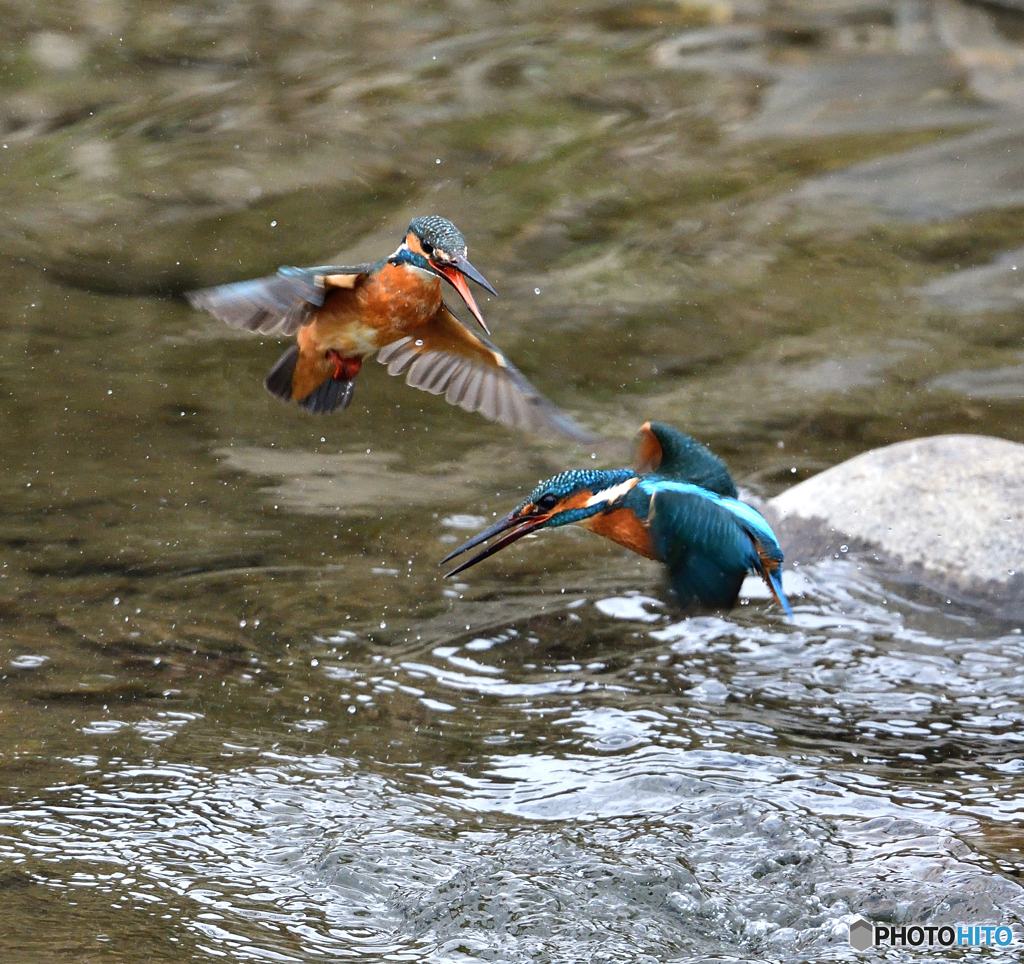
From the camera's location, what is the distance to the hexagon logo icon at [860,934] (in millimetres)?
2984

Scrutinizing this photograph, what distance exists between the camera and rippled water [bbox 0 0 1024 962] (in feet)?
10.7

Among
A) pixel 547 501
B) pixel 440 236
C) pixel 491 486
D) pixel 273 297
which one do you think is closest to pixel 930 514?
pixel 491 486

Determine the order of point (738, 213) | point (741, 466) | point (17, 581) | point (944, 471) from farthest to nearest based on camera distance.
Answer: point (738, 213), point (741, 466), point (944, 471), point (17, 581)

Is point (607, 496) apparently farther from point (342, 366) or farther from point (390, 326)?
point (342, 366)

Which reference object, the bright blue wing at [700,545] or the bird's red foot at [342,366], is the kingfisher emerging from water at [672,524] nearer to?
the bright blue wing at [700,545]

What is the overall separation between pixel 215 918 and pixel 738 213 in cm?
561

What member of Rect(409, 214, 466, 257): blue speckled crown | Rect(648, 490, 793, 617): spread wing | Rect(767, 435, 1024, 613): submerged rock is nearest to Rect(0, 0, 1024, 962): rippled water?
Rect(767, 435, 1024, 613): submerged rock

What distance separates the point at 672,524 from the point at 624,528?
120 millimetres

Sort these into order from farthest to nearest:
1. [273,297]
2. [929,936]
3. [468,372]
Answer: [468,372] → [273,297] → [929,936]

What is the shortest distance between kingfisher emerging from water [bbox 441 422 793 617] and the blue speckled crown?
0.57m

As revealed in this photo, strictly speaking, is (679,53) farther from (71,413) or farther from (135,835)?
(135,835)

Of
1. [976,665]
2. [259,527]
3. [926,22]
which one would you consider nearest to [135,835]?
[259,527]

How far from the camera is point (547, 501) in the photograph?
10.9ft

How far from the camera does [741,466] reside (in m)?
5.96
